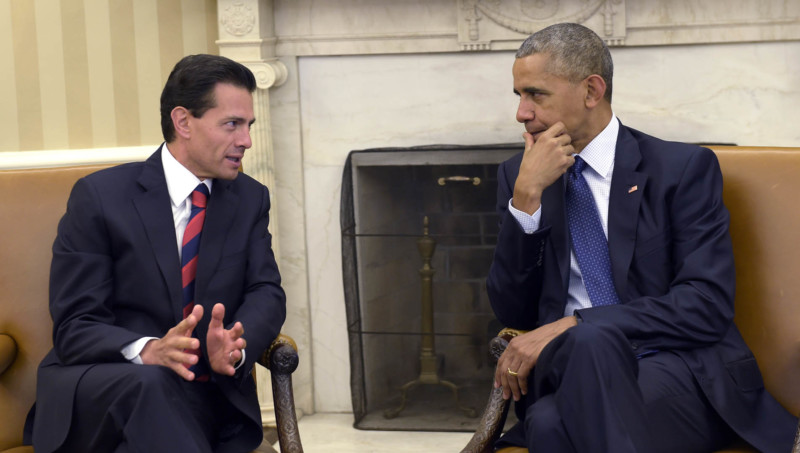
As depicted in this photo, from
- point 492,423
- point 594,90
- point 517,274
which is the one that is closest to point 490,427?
point 492,423

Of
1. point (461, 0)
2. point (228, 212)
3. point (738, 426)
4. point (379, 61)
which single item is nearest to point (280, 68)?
point (379, 61)

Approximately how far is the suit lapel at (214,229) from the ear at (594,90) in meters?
0.82

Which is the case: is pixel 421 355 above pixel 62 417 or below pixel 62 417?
below

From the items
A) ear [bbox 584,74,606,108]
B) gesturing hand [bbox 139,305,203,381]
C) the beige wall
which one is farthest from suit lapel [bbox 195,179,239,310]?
the beige wall

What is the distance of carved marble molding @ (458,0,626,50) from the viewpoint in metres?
3.38

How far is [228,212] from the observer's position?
87.8 inches

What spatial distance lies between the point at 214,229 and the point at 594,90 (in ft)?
2.95

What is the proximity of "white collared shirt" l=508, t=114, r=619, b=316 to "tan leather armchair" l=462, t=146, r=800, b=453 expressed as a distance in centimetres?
18

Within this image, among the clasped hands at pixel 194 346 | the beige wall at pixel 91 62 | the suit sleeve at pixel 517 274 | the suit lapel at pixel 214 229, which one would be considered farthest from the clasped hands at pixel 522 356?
the beige wall at pixel 91 62

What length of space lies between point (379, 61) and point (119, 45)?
3.28 feet

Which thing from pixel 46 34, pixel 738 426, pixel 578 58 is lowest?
pixel 738 426

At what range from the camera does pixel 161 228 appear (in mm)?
2148

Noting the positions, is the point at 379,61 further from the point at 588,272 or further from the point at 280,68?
the point at 588,272

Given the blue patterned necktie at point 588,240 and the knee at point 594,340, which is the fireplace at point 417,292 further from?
the knee at point 594,340
